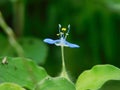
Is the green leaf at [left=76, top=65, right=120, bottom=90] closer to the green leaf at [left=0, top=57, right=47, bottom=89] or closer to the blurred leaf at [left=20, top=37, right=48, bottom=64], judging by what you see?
the green leaf at [left=0, top=57, right=47, bottom=89]

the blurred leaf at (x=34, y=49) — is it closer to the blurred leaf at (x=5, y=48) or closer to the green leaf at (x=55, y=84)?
the blurred leaf at (x=5, y=48)

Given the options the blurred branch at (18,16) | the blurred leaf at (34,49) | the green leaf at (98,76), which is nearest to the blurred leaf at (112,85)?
the green leaf at (98,76)

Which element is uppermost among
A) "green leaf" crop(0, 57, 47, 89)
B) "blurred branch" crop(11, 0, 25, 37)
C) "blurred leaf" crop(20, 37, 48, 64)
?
"green leaf" crop(0, 57, 47, 89)

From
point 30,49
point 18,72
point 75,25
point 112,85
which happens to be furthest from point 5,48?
point 18,72

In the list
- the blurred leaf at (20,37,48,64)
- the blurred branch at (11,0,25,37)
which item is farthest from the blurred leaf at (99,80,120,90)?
the blurred branch at (11,0,25,37)

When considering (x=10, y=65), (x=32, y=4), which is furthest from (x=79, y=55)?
(x=10, y=65)

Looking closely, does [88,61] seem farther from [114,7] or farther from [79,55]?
[114,7]

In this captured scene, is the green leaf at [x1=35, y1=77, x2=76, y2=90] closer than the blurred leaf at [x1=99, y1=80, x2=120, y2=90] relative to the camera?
Yes
